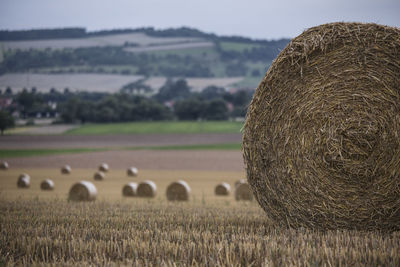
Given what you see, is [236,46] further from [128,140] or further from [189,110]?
[128,140]

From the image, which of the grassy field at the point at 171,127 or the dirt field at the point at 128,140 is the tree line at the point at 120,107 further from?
the dirt field at the point at 128,140

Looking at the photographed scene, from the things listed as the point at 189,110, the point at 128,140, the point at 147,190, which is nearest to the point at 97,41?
the point at 189,110

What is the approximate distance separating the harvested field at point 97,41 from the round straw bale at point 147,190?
7.70 meters

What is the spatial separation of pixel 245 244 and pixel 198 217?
3186mm

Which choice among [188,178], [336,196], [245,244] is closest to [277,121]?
[336,196]

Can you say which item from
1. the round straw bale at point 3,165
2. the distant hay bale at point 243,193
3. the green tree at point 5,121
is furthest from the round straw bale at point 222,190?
the round straw bale at point 3,165

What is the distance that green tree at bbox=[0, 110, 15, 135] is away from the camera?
1761 cm

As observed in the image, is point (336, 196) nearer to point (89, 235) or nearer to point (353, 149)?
point (353, 149)

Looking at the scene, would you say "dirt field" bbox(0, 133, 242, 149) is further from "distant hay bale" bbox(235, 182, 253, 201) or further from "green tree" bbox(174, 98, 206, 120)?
"distant hay bale" bbox(235, 182, 253, 201)

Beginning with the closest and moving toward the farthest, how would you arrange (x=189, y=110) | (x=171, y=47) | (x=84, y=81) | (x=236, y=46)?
(x=84, y=81), (x=189, y=110), (x=171, y=47), (x=236, y=46)

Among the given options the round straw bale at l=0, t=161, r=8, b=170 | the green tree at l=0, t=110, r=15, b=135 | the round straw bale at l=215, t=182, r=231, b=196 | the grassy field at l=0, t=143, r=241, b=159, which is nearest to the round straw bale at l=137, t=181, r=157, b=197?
the round straw bale at l=215, t=182, r=231, b=196

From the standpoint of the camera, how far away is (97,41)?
79750mm

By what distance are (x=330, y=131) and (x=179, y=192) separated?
8720 mm

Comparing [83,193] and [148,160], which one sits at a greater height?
[83,193]
